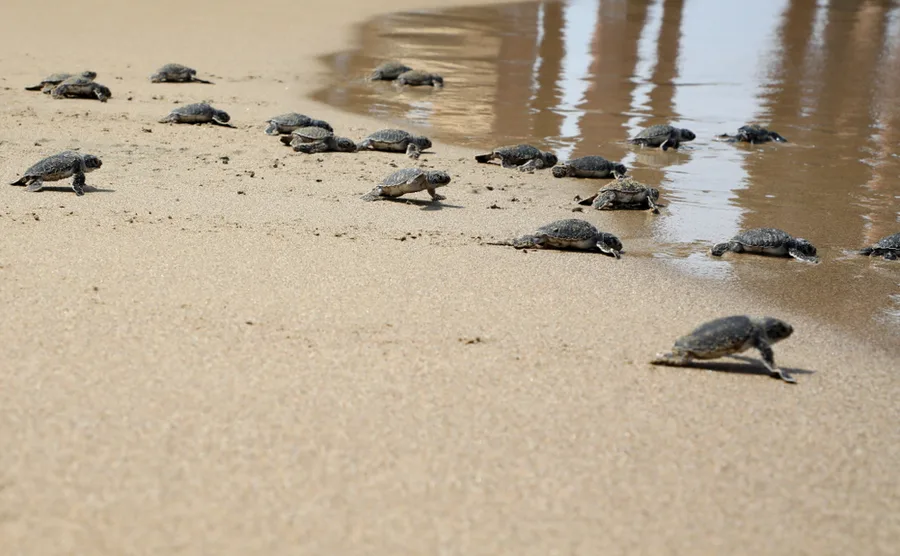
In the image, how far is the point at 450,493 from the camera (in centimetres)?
370

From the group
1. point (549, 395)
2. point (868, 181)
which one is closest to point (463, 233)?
point (549, 395)

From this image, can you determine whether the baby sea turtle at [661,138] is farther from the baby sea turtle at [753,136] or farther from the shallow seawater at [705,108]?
the baby sea turtle at [753,136]

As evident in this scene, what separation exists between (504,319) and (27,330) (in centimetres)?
270

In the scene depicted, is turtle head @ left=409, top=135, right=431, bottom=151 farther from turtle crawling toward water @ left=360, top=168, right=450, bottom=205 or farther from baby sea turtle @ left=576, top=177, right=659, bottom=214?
baby sea turtle @ left=576, top=177, right=659, bottom=214

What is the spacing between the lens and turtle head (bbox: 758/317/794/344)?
5.12m

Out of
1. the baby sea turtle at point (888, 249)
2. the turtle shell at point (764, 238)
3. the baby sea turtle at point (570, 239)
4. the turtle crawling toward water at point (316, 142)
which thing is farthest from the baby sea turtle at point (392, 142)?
the baby sea turtle at point (888, 249)

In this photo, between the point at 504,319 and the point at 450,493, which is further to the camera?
the point at 504,319

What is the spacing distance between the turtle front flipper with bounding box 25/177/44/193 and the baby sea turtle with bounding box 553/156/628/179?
5.28m

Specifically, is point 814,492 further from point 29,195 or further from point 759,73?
point 759,73

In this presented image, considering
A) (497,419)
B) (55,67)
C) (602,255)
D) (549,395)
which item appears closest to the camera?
(497,419)

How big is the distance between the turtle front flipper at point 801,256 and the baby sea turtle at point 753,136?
5.41 metres

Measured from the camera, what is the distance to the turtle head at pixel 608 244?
7387mm

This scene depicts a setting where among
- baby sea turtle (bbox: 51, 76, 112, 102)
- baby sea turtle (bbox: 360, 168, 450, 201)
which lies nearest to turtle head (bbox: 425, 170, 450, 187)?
baby sea turtle (bbox: 360, 168, 450, 201)

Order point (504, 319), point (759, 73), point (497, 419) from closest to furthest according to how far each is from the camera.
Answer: point (497, 419) → point (504, 319) → point (759, 73)
